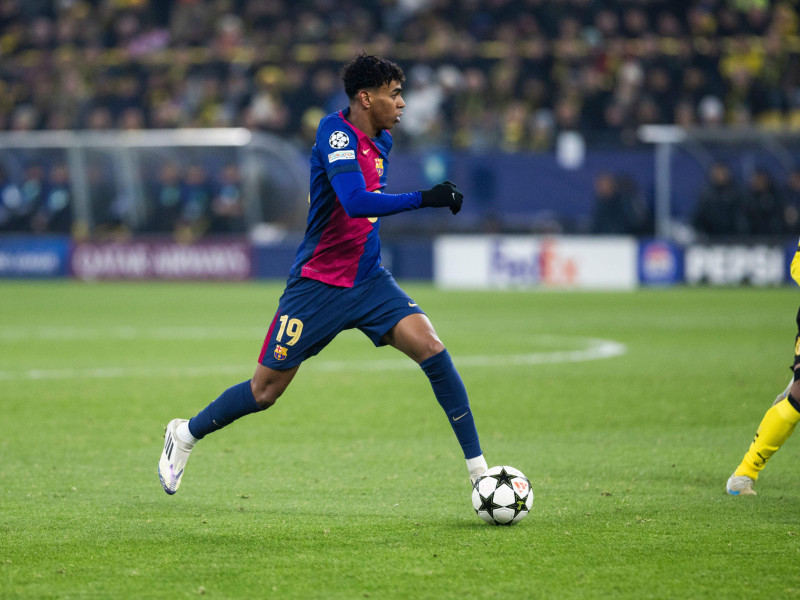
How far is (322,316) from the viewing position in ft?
18.0

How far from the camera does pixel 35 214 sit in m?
24.2

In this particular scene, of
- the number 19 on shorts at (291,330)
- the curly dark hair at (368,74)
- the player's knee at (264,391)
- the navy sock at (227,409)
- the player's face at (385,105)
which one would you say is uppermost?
the curly dark hair at (368,74)

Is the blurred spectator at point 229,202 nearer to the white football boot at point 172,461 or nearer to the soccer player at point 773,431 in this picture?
the white football boot at point 172,461

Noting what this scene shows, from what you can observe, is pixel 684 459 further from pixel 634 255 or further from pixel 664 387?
pixel 634 255

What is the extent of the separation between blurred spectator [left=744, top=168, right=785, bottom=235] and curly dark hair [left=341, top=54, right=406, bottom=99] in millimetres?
16268

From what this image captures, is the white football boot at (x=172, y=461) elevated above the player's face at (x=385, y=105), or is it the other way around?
the player's face at (x=385, y=105)

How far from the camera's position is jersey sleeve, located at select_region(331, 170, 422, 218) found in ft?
16.7

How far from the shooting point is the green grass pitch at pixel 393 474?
13.9ft

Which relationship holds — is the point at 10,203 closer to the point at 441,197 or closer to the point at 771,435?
the point at 441,197

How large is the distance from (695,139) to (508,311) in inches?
235

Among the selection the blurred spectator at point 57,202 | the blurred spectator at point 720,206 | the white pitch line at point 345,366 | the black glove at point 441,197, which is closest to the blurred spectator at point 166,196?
the blurred spectator at point 57,202

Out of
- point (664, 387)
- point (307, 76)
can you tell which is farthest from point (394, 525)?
→ point (307, 76)

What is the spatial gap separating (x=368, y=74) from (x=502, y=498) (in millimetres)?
2069

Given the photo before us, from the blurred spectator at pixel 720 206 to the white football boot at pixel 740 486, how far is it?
50.9 ft
